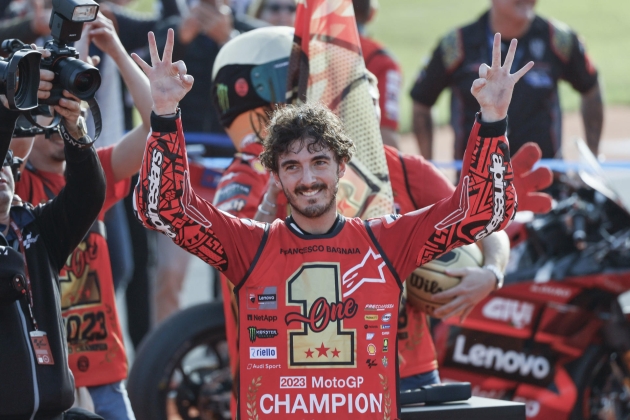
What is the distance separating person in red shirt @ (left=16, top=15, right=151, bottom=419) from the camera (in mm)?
3973

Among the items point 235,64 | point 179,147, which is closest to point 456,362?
point 235,64

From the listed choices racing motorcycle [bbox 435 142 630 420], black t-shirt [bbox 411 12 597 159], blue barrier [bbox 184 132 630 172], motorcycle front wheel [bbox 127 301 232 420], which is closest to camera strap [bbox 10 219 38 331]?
motorcycle front wheel [bbox 127 301 232 420]

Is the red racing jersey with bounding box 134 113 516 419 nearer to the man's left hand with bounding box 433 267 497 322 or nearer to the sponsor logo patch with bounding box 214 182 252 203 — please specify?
the man's left hand with bounding box 433 267 497 322

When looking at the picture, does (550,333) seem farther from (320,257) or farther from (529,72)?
(320,257)

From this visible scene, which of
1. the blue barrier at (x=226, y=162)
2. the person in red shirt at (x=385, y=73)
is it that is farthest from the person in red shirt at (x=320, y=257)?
the person in red shirt at (x=385, y=73)

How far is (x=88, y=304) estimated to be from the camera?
13.2ft

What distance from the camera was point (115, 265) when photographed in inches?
219

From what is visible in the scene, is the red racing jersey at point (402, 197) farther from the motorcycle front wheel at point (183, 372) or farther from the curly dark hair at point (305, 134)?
the motorcycle front wheel at point (183, 372)

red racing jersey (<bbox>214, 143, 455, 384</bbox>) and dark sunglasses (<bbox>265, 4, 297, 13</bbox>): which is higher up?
dark sunglasses (<bbox>265, 4, 297, 13</bbox>)

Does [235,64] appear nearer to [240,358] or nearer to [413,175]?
[413,175]

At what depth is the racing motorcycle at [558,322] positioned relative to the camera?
5094 millimetres

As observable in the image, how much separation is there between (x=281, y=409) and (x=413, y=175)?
3.87 ft

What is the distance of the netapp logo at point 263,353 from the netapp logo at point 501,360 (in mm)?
2142

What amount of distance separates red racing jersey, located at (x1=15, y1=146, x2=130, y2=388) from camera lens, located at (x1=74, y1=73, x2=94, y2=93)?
81cm
